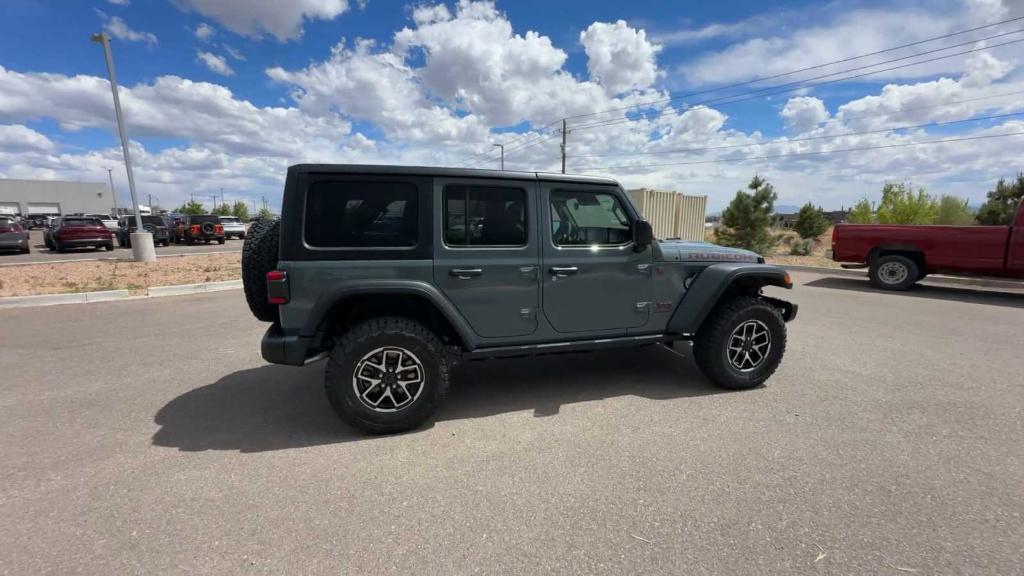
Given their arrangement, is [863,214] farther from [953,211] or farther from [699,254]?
[699,254]

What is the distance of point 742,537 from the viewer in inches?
84.9

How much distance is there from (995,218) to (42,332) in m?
37.6

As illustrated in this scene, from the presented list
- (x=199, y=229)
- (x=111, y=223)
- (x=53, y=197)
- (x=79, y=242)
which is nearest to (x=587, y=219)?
(x=79, y=242)

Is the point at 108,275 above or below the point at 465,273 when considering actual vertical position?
below

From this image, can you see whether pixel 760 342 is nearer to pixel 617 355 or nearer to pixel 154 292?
pixel 617 355

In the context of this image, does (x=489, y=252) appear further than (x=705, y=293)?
No

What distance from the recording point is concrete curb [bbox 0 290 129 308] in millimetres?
7336

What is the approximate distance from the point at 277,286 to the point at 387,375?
93cm

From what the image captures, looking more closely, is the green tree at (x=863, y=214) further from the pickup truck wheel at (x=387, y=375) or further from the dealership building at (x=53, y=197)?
the dealership building at (x=53, y=197)

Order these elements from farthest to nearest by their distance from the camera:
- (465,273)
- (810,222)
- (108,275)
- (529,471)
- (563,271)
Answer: (810,222)
(108,275)
(563,271)
(465,273)
(529,471)

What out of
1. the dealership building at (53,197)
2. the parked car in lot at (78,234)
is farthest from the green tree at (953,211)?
the dealership building at (53,197)

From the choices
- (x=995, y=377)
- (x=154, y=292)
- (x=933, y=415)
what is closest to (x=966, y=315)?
(x=995, y=377)

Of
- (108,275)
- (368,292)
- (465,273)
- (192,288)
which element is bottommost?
(192,288)

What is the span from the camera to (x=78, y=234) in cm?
1672
